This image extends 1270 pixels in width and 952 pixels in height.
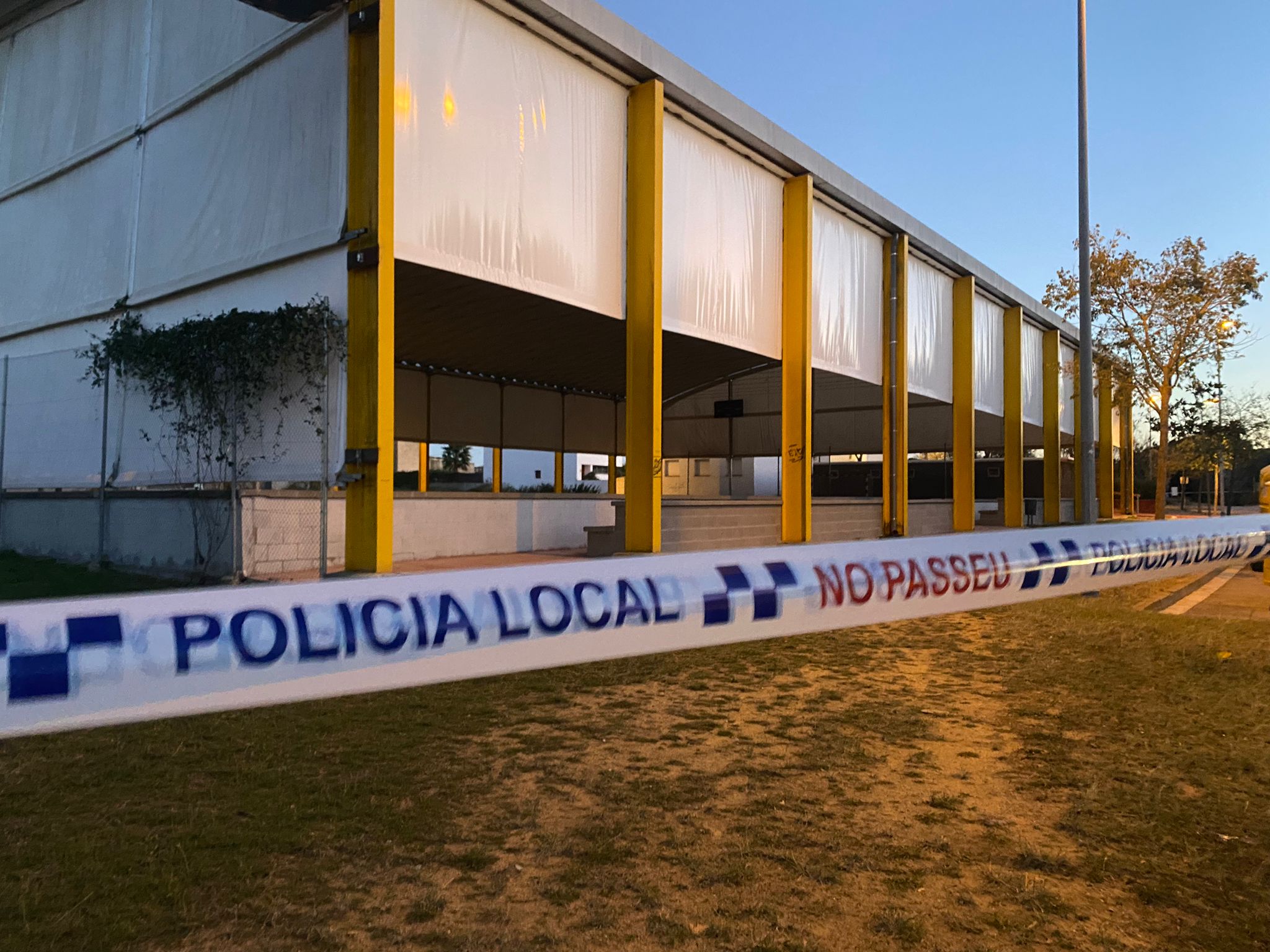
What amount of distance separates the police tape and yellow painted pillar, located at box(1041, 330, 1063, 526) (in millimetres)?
25886

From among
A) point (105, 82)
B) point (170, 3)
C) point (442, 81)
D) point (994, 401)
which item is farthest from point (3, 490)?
point (994, 401)

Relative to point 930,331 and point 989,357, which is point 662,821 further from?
point 989,357

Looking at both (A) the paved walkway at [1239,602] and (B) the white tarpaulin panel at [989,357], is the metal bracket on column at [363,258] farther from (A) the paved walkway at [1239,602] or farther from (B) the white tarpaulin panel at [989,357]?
(B) the white tarpaulin panel at [989,357]

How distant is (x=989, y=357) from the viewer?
21578mm

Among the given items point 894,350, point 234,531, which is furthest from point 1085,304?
point 234,531

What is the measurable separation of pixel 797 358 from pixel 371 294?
7926mm

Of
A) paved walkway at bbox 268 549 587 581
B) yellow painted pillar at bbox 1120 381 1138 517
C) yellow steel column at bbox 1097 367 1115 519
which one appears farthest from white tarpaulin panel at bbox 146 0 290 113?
yellow painted pillar at bbox 1120 381 1138 517

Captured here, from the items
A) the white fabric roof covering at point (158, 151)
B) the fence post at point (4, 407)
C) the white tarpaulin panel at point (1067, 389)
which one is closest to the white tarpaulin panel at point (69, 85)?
the white fabric roof covering at point (158, 151)

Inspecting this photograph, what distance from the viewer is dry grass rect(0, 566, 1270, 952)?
264 cm

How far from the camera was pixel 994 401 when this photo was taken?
22.3 metres

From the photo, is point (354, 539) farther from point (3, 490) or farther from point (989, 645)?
point (3, 490)

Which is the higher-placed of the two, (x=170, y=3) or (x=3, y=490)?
(x=170, y=3)

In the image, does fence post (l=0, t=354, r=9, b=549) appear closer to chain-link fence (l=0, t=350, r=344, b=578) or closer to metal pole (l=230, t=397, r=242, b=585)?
chain-link fence (l=0, t=350, r=344, b=578)

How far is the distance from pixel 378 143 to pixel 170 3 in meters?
6.42
